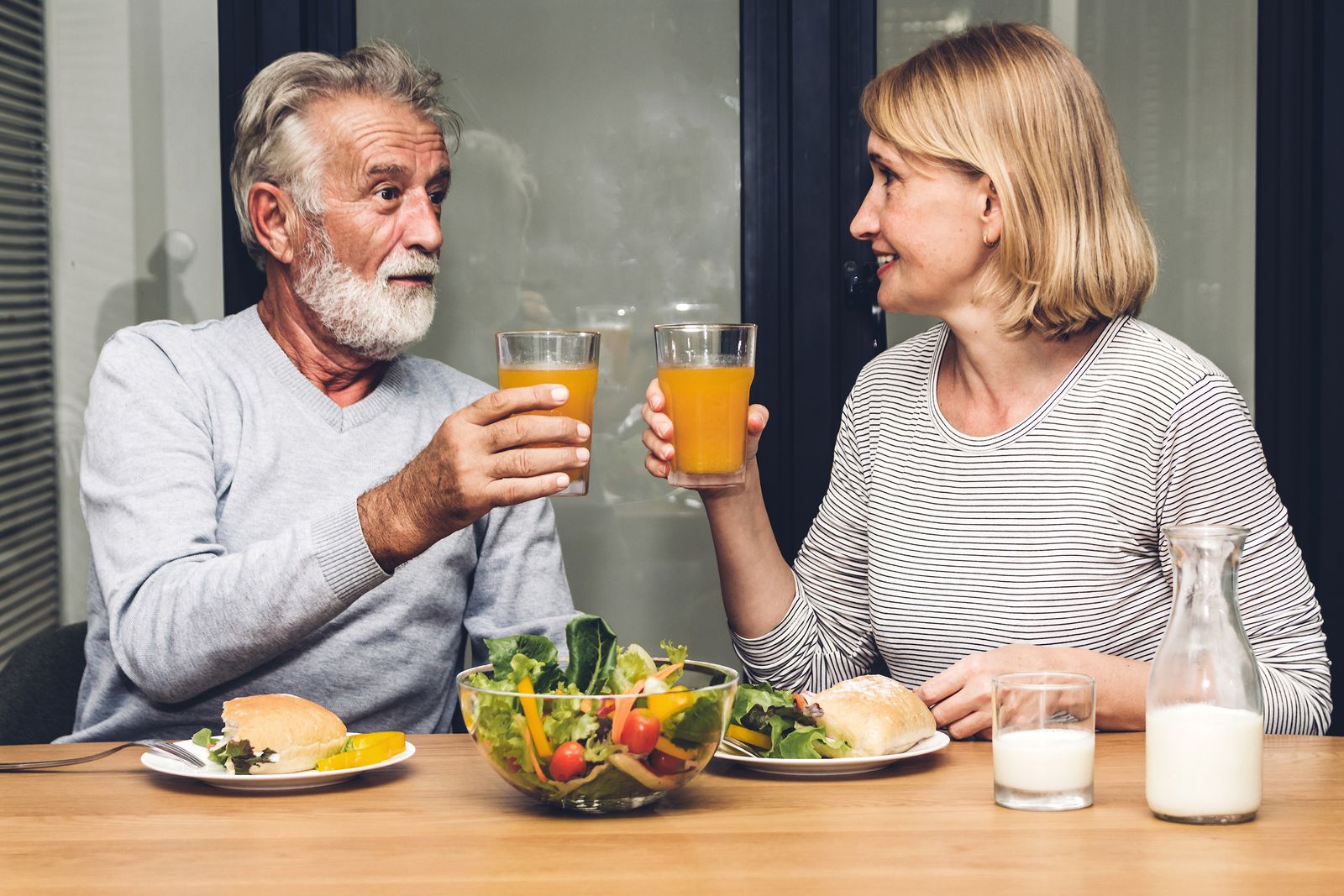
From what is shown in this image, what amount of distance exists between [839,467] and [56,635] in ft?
3.88

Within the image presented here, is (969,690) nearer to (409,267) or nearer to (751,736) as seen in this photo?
(751,736)

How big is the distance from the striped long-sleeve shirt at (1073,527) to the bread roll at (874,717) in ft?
1.61

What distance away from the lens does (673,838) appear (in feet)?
3.82

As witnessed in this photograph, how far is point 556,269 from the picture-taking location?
8.86 ft

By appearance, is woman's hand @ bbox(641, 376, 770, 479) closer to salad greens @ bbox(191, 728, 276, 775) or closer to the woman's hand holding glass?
the woman's hand holding glass

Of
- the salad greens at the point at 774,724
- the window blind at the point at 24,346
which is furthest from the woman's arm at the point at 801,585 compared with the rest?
the window blind at the point at 24,346

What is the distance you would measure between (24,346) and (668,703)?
2.03m

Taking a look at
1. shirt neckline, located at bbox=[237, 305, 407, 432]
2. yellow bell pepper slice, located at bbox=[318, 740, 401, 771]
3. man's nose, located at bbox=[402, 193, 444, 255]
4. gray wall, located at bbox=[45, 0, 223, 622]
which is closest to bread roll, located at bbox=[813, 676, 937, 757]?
yellow bell pepper slice, located at bbox=[318, 740, 401, 771]

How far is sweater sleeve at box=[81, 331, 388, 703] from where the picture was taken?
1595 mm

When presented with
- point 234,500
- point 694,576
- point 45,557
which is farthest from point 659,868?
point 45,557

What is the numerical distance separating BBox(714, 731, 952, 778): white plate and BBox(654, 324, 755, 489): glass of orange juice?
0.34 metres

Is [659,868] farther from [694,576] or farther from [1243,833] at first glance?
[694,576]

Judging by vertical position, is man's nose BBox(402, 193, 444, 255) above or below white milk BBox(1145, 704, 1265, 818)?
above

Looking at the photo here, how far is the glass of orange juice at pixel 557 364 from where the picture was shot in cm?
145
